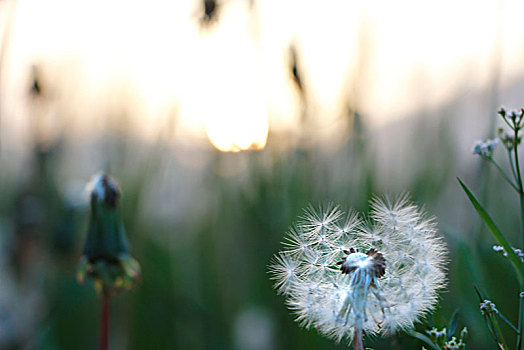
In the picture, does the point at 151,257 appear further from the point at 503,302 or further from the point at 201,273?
the point at 503,302

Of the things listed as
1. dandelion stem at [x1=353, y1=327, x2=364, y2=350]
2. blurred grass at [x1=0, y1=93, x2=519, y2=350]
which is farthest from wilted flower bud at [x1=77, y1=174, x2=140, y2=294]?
dandelion stem at [x1=353, y1=327, x2=364, y2=350]

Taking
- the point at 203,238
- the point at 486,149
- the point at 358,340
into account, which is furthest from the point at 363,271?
the point at 203,238

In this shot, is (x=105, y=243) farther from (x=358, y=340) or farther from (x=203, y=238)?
(x=203, y=238)

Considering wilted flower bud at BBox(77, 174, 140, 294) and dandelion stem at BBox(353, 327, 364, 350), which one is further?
wilted flower bud at BBox(77, 174, 140, 294)

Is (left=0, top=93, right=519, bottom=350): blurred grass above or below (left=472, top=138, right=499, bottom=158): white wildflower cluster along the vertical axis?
below

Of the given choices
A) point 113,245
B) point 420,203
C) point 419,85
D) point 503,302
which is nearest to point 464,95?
point 419,85

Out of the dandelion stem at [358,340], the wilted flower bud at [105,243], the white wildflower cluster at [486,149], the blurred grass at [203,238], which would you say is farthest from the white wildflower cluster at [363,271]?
the blurred grass at [203,238]

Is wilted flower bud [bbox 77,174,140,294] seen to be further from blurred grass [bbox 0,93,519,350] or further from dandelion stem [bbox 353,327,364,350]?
dandelion stem [bbox 353,327,364,350]
